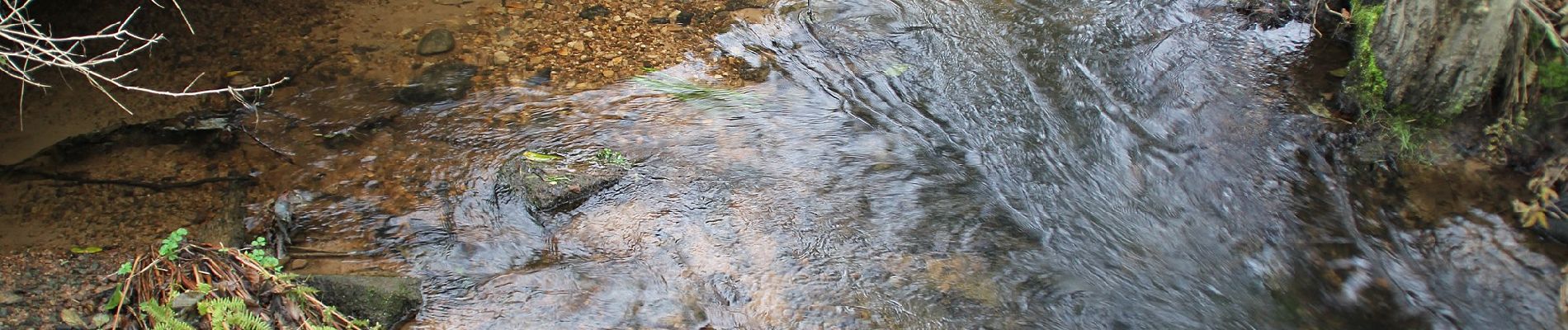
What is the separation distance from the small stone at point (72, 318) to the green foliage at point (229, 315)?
1.30 ft

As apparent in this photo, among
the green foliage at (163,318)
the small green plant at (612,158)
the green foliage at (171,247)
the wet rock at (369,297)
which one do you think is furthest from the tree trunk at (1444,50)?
the green foliage at (171,247)

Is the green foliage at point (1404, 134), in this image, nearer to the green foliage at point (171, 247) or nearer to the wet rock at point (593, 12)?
the wet rock at point (593, 12)

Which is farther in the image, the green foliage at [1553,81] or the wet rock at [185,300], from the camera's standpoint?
the green foliage at [1553,81]

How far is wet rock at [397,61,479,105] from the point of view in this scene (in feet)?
16.5

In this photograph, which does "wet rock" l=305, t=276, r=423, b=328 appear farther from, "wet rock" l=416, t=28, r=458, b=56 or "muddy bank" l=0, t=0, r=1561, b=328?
"wet rock" l=416, t=28, r=458, b=56

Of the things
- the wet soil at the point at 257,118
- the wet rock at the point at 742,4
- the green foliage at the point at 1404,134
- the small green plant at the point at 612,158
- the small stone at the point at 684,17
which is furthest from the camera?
the wet rock at the point at 742,4

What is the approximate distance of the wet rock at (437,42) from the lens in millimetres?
5418

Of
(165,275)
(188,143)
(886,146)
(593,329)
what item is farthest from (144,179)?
(886,146)

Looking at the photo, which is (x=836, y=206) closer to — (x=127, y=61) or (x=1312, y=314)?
(x=1312, y=314)

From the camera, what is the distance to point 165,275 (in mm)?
3494

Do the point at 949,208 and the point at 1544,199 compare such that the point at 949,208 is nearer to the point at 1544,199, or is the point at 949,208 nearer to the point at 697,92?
the point at 697,92

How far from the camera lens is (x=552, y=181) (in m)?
4.29

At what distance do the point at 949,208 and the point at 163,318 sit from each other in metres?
3.23


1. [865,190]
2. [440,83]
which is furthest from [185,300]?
[865,190]
